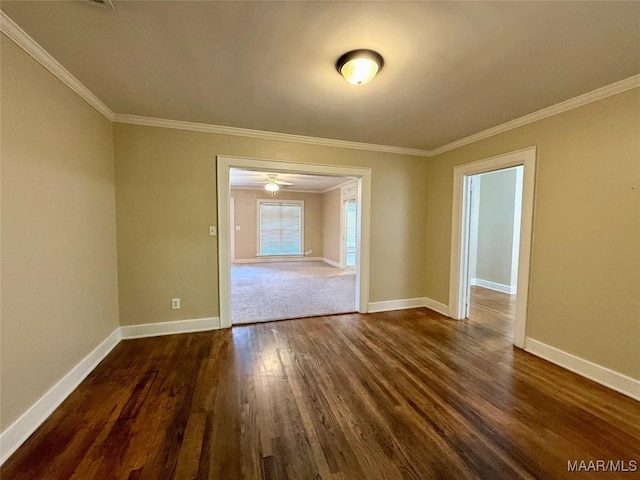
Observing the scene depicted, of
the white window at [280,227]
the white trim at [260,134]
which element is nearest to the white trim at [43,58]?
the white trim at [260,134]

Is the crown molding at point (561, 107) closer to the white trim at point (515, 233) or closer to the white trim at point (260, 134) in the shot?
the white trim at point (260, 134)

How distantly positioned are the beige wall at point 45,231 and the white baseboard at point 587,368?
4.02 meters

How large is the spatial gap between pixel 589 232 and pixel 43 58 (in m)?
4.23

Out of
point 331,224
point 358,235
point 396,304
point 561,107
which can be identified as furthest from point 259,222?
point 561,107

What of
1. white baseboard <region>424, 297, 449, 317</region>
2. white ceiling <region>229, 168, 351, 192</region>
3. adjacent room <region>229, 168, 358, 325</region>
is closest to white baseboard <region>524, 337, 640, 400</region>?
white baseboard <region>424, 297, 449, 317</region>

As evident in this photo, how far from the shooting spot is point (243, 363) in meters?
2.45

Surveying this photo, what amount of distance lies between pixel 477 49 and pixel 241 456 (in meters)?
2.76

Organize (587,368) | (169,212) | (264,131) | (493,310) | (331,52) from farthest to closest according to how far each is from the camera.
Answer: (493,310), (264,131), (169,212), (587,368), (331,52)

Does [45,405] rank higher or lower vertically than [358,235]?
lower

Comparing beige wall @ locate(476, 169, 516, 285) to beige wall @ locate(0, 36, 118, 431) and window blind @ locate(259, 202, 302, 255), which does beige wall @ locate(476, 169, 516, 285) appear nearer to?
window blind @ locate(259, 202, 302, 255)

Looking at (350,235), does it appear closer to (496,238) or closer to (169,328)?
(496,238)

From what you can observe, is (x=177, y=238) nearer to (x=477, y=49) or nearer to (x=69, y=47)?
(x=69, y=47)

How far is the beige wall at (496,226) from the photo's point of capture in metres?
5.11

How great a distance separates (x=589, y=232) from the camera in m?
2.27
